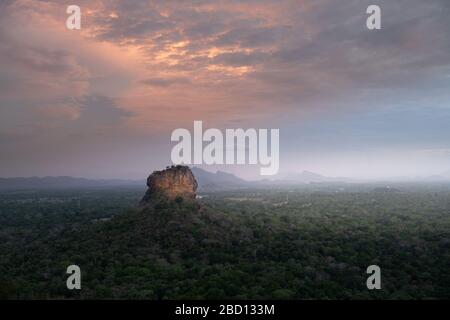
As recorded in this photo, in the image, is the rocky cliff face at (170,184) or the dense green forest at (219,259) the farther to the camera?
the rocky cliff face at (170,184)

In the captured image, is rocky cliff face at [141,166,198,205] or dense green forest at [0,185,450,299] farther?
rocky cliff face at [141,166,198,205]

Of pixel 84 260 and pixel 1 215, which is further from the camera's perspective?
pixel 1 215

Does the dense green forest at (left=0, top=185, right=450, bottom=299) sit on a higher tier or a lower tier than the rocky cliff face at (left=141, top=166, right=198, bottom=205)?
lower

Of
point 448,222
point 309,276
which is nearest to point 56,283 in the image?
point 309,276

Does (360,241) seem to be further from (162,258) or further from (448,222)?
(448,222)

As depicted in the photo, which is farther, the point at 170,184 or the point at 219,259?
the point at 170,184

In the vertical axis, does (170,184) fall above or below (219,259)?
above

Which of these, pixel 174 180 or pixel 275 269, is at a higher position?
pixel 174 180

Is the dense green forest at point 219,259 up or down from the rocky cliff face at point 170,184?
down
